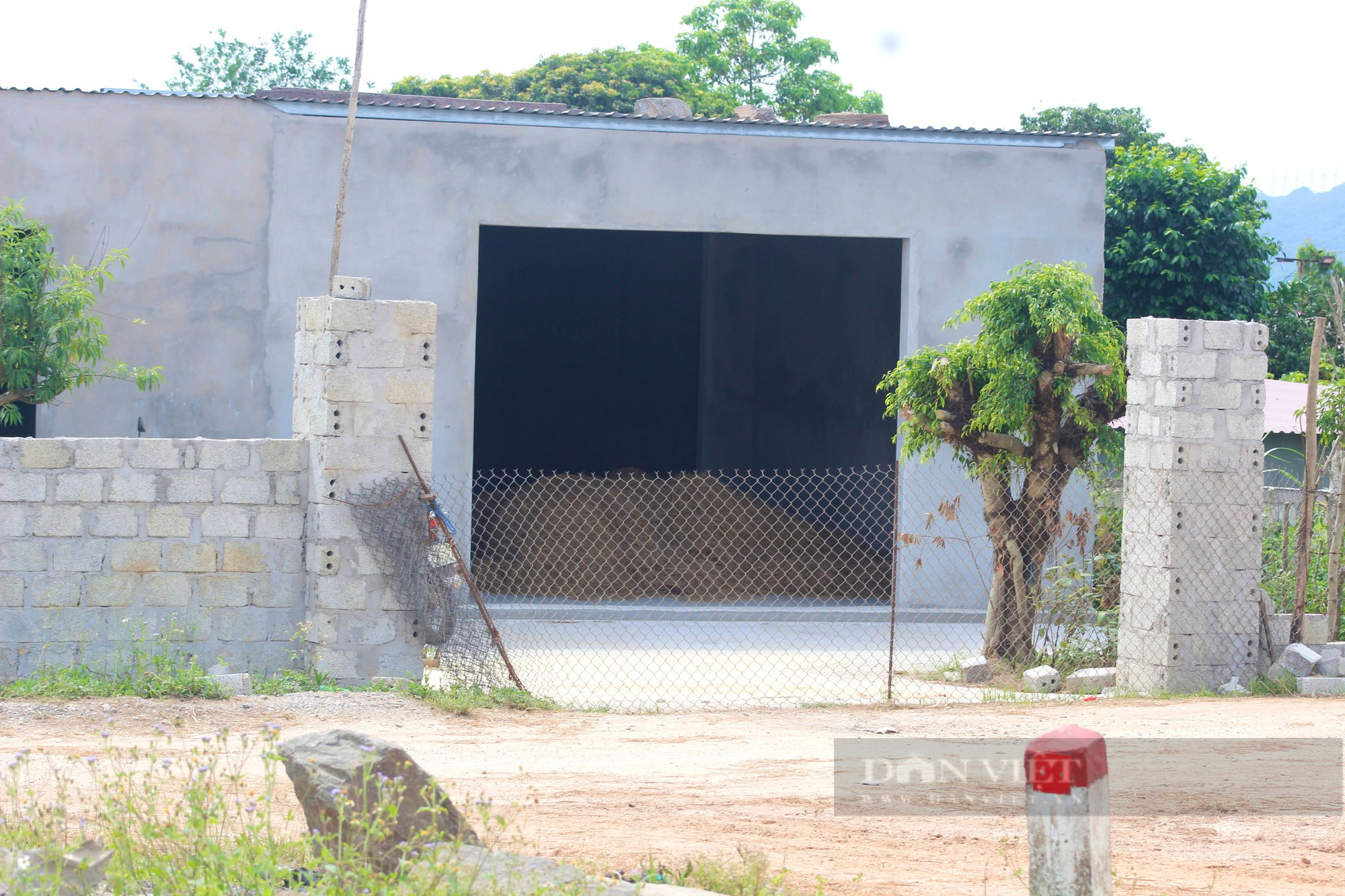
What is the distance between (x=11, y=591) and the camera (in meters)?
9.05

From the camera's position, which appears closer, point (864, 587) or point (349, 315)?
point (349, 315)

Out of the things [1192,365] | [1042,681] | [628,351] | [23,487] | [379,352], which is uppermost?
[628,351]

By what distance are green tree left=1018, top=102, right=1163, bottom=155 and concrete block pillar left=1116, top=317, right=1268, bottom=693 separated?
22.2 metres

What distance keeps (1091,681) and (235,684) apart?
20.3 ft

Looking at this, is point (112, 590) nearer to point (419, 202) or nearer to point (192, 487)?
point (192, 487)

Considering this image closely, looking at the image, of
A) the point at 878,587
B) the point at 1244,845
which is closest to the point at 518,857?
the point at 1244,845

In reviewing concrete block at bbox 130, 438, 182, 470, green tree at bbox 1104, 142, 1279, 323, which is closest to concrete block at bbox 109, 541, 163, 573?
concrete block at bbox 130, 438, 182, 470

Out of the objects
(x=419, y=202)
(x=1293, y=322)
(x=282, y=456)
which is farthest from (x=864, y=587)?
(x=1293, y=322)

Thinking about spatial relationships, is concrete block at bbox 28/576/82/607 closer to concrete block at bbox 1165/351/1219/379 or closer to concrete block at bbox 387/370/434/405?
concrete block at bbox 387/370/434/405

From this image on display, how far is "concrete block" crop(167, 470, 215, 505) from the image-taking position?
927 cm

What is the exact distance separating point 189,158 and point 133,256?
1173 mm

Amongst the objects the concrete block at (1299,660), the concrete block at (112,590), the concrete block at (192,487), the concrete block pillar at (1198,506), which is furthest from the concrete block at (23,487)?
the concrete block at (1299,660)

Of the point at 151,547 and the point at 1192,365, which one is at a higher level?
the point at 1192,365

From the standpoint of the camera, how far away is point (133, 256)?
45.4ft
